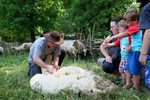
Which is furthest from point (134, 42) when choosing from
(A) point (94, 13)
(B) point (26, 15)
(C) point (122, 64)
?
(B) point (26, 15)

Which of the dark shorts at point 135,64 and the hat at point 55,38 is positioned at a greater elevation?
the hat at point 55,38

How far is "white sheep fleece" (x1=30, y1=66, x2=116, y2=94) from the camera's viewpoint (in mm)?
4395

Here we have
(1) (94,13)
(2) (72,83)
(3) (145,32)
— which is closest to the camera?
(3) (145,32)

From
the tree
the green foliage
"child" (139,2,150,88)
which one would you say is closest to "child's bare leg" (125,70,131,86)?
"child" (139,2,150,88)

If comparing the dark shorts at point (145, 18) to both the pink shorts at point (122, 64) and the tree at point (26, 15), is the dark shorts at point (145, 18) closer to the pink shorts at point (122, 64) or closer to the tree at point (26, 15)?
the pink shorts at point (122, 64)

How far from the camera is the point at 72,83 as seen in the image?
14.7 feet

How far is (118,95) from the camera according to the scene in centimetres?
434

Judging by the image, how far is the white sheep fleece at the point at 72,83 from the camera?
14.4ft

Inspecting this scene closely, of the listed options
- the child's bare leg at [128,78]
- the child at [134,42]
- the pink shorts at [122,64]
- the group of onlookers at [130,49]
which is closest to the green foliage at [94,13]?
the group of onlookers at [130,49]

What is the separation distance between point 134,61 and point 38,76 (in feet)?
4.84

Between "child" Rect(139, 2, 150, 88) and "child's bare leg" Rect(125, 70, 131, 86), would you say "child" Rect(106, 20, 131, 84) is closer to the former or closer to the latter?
"child's bare leg" Rect(125, 70, 131, 86)

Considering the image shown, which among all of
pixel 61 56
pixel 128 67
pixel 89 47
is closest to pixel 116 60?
pixel 128 67

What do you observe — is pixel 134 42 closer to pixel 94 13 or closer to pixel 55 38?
pixel 55 38

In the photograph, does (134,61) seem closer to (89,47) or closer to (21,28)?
(89,47)
